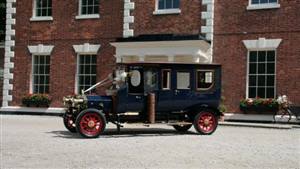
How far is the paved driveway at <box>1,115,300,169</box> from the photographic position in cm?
926

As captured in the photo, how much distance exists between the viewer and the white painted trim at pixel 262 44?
19.9 metres

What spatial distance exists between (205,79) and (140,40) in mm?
6314

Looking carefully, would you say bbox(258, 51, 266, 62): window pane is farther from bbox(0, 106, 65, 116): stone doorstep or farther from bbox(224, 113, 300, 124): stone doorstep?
bbox(0, 106, 65, 116): stone doorstep

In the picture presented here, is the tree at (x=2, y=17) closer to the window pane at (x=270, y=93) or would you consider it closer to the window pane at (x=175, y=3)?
the window pane at (x=175, y=3)

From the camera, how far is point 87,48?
76.7 ft

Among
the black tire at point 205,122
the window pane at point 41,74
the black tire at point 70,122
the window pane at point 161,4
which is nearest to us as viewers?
the black tire at point 70,122

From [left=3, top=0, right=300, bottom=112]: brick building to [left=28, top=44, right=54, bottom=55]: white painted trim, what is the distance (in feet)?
0.15

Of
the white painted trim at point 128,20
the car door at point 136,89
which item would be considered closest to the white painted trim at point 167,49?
the white painted trim at point 128,20

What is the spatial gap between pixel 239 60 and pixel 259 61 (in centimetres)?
76

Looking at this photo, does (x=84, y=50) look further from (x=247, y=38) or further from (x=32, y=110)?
(x=247, y=38)

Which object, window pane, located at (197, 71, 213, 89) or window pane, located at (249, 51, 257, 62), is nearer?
window pane, located at (197, 71, 213, 89)

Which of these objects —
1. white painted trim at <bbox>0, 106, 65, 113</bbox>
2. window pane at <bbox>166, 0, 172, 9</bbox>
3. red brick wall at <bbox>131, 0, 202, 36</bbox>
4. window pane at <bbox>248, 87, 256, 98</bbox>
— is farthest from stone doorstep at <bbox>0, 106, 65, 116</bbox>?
window pane at <bbox>248, 87, 256, 98</bbox>

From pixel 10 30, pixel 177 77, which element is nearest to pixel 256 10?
pixel 177 77

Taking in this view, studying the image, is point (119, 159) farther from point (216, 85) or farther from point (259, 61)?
point (259, 61)
